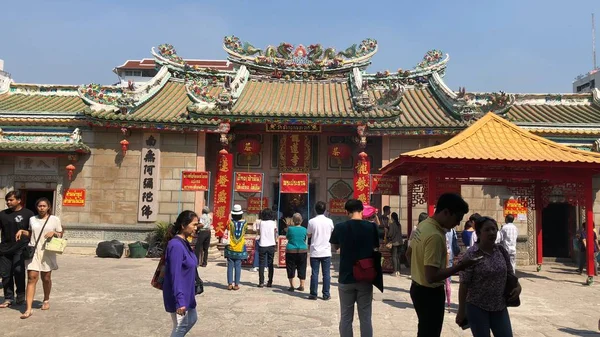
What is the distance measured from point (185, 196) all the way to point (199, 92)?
3223 mm

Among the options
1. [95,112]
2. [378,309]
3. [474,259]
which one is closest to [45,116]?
[95,112]

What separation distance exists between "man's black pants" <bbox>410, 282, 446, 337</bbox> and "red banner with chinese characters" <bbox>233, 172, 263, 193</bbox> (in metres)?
10.2

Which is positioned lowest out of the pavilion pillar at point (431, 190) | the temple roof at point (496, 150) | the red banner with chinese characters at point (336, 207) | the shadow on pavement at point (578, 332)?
the shadow on pavement at point (578, 332)

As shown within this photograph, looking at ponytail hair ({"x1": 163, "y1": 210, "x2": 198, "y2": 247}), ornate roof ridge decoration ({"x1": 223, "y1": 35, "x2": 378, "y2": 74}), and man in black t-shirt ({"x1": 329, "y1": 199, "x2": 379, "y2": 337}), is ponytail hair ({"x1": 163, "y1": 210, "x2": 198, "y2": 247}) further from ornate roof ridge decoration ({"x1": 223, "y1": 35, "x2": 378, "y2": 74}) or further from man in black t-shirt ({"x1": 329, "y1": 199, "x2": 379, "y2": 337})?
ornate roof ridge decoration ({"x1": 223, "y1": 35, "x2": 378, "y2": 74})

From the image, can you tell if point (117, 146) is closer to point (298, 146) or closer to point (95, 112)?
point (95, 112)

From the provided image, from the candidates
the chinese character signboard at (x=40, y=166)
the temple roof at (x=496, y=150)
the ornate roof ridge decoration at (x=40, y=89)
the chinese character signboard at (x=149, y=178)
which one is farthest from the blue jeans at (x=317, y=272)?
the ornate roof ridge decoration at (x=40, y=89)

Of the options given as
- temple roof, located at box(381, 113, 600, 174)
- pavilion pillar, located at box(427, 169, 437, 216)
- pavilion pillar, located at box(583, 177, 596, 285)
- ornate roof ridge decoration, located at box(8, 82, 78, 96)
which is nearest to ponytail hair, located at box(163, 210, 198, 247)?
temple roof, located at box(381, 113, 600, 174)

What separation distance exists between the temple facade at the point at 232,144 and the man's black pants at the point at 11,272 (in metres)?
7.02

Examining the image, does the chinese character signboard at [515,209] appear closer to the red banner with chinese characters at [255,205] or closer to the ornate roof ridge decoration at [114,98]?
the red banner with chinese characters at [255,205]

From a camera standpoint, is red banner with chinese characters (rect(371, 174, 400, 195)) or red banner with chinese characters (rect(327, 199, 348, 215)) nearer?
red banner with chinese characters (rect(371, 174, 400, 195))

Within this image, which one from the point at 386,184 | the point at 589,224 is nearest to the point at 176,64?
the point at 386,184

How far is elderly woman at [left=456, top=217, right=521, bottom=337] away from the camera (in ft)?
10.6

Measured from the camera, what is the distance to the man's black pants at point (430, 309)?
3201 millimetres

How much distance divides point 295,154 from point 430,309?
1176 cm
